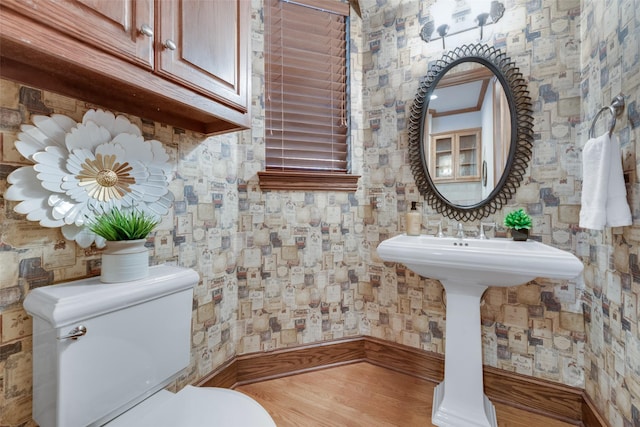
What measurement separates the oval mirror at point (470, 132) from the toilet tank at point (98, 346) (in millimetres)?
1549

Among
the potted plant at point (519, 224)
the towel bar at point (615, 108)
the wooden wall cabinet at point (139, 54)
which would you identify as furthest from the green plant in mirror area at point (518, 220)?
the wooden wall cabinet at point (139, 54)

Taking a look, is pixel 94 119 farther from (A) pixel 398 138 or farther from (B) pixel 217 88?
(A) pixel 398 138

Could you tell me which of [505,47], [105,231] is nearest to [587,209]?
[505,47]

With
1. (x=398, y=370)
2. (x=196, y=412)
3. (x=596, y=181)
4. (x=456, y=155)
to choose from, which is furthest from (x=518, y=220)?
(x=196, y=412)

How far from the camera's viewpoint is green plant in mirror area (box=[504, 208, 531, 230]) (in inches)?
56.7

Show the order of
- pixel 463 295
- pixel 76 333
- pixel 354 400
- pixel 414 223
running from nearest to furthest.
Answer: pixel 76 333 < pixel 463 295 < pixel 354 400 < pixel 414 223

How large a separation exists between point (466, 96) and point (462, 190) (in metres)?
0.56

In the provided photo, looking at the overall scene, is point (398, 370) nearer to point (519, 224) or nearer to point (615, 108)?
point (519, 224)

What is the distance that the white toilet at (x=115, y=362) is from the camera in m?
0.75

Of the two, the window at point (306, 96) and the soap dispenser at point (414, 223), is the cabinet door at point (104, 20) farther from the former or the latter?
the soap dispenser at point (414, 223)

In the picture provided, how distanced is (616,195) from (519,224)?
1.35ft

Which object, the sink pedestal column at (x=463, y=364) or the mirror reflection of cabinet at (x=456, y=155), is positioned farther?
the mirror reflection of cabinet at (x=456, y=155)

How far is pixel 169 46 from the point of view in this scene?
0.92m

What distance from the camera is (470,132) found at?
1650 millimetres
